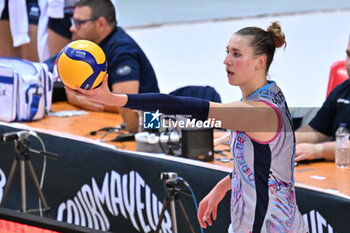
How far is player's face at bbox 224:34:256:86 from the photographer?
2.15 metres

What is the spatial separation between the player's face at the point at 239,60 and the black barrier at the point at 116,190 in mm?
973

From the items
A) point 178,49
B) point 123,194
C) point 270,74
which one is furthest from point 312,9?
point 270,74

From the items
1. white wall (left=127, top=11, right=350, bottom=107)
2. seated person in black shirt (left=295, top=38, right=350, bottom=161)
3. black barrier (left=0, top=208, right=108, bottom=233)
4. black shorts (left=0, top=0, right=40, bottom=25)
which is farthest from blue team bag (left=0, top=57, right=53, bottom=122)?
black barrier (left=0, top=208, right=108, bottom=233)

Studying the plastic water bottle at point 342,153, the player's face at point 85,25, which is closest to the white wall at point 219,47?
the plastic water bottle at point 342,153

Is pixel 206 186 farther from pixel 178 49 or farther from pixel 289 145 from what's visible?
pixel 178 49

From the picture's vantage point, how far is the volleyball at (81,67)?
199cm

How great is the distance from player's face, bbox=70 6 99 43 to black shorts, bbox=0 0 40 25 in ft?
7.16

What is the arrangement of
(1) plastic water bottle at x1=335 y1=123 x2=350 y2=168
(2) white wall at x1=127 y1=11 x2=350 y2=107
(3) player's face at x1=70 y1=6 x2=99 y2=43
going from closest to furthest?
(3) player's face at x1=70 y1=6 x2=99 y2=43 → (1) plastic water bottle at x1=335 y1=123 x2=350 y2=168 → (2) white wall at x1=127 y1=11 x2=350 y2=107

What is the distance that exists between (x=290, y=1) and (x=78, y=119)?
12.2m

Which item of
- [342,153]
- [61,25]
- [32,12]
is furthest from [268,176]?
[32,12]

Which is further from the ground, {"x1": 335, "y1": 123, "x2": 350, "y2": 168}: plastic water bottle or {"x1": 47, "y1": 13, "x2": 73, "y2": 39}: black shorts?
{"x1": 47, "y1": 13, "x2": 73, "y2": 39}: black shorts

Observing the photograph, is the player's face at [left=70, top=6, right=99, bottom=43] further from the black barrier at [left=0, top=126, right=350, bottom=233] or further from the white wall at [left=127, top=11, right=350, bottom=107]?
the white wall at [left=127, top=11, right=350, bottom=107]

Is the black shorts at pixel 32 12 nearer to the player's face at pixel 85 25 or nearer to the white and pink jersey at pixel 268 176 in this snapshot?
the player's face at pixel 85 25

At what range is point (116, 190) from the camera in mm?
3734
